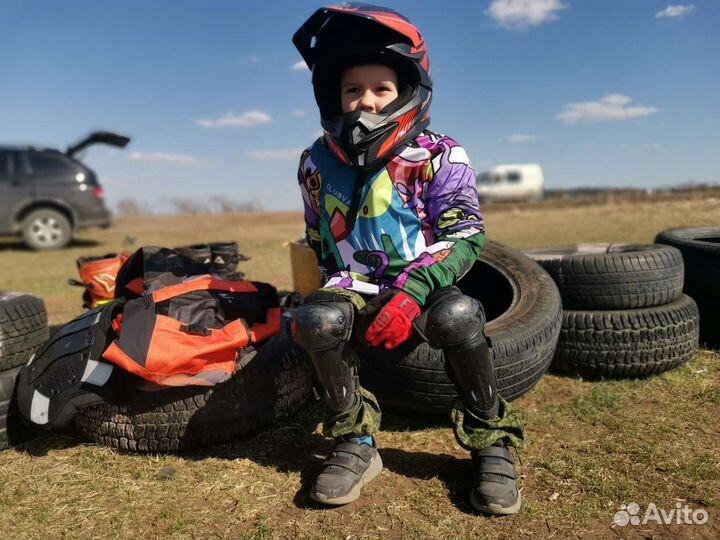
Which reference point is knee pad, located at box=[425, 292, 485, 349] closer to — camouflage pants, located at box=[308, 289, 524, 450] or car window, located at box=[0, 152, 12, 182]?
camouflage pants, located at box=[308, 289, 524, 450]

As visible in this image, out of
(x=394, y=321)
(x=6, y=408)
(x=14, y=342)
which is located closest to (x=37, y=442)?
(x=6, y=408)

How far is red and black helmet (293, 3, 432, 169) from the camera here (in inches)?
98.3

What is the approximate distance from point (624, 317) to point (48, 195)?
1194cm

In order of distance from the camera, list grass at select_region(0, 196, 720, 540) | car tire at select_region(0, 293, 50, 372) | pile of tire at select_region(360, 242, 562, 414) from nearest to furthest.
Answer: grass at select_region(0, 196, 720, 540), pile of tire at select_region(360, 242, 562, 414), car tire at select_region(0, 293, 50, 372)

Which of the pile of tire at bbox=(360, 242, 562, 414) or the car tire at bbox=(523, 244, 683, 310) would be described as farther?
the car tire at bbox=(523, 244, 683, 310)

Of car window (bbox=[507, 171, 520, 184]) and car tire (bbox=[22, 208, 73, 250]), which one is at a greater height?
car window (bbox=[507, 171, 520, 184])

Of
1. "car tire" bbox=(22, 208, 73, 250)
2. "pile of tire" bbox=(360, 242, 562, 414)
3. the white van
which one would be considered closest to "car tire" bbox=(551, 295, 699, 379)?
"pile of tire" bbox=(360, 242, 562, 414)

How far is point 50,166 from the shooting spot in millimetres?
11953

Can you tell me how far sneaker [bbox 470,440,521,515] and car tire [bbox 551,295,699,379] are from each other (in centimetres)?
139

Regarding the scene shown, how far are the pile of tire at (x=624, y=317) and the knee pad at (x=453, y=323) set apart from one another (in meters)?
1.56

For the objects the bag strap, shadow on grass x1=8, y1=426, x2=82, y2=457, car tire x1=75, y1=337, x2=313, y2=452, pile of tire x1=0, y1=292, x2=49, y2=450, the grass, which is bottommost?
the grass

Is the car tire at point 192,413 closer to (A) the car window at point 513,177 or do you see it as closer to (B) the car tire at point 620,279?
(B) the car tire at point 620,279

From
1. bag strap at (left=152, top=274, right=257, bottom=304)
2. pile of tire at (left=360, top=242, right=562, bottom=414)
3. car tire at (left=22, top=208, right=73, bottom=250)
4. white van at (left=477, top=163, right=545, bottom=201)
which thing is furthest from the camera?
white van at (left=477, top=163, right=545, bottom=201)

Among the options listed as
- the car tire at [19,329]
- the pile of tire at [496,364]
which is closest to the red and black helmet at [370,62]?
the pile of tire at [496,364]
